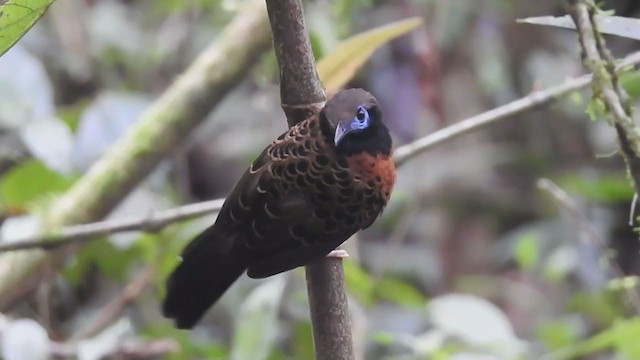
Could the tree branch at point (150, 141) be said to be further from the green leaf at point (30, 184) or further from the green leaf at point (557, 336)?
the green leaf at point (557, 336)

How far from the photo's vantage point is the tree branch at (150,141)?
1.51 m

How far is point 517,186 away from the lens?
3.14 metres

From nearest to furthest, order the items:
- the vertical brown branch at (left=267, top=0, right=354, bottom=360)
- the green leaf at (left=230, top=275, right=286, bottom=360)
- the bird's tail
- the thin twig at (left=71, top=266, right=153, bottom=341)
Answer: the vertical brown branch at (left=267, top=0, right=354, bottom=360) < the bird's tail < the green leaf at (left=230, top=275, right=286, bottom=360) < the thin twig at (left=71, top=266, right=153, bottom=341)

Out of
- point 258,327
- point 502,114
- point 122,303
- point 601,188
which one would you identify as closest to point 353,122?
point 502,114

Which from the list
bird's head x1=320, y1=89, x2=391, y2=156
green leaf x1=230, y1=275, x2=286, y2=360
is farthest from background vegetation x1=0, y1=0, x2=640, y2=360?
bird's head x1=320, y1=89, x2=391, y2=156

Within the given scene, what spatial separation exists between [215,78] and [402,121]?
1.43 m

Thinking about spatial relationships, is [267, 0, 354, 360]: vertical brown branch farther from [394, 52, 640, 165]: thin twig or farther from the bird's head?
[394, 52, 640, 165]: thin twig

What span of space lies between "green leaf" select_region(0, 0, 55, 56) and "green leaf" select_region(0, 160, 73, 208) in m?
0.95

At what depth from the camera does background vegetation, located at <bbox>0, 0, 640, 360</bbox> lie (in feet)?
5.52

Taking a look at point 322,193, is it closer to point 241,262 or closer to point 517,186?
point 241,262

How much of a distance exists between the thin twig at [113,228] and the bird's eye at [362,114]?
1.59 ft

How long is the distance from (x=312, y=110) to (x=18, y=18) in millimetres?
280

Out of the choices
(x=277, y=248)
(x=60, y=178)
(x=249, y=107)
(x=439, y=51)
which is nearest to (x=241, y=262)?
(x=277, y=248)

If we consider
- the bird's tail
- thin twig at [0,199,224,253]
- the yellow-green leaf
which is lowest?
the bird's tail
